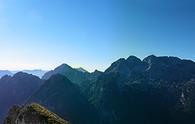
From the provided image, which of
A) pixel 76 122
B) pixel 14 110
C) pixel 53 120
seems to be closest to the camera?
pixel 53 120

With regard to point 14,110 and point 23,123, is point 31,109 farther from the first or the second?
point 14,110

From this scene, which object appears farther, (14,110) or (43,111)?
(14,110)

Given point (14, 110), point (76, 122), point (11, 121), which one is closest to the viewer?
point (11, 121)

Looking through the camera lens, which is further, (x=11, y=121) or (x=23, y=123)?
(x=11, y=121)

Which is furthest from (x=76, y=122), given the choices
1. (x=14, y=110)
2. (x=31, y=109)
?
(x=31, y=109)

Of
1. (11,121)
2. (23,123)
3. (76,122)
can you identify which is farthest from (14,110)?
(76,122)

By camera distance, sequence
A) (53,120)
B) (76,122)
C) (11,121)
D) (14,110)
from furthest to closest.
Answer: (76,122), (14,110), (11,121), (53,120)

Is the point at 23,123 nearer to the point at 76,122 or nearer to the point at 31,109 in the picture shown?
the point at 31,109
